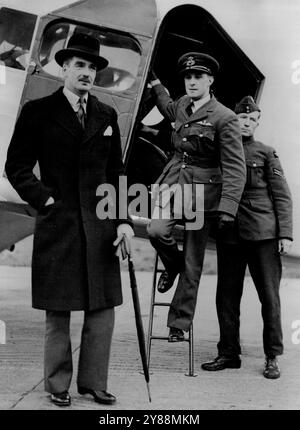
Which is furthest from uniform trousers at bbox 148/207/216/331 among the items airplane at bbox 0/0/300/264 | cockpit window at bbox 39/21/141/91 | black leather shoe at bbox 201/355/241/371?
cockpit window at bbox 39/21/141/91

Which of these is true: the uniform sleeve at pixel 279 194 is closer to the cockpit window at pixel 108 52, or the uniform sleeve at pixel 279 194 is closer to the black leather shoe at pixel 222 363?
the black leather shoe at pixel 222 363

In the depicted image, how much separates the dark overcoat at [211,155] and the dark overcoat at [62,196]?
2.83 feet

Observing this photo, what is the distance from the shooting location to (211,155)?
4.42m

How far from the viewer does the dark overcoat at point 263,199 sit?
4535 mm

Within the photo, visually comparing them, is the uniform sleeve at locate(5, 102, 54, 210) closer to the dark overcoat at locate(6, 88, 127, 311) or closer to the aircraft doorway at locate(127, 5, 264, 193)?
the dark overcoat at locate(6, 88, 127, 311)

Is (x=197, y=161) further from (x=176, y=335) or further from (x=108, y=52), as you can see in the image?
(x=108, y=52)

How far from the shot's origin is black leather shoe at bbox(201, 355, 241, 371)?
459 centimetres

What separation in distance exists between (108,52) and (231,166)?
153 centimetres

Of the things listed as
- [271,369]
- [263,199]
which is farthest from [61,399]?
[263,199]

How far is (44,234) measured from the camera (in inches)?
144
